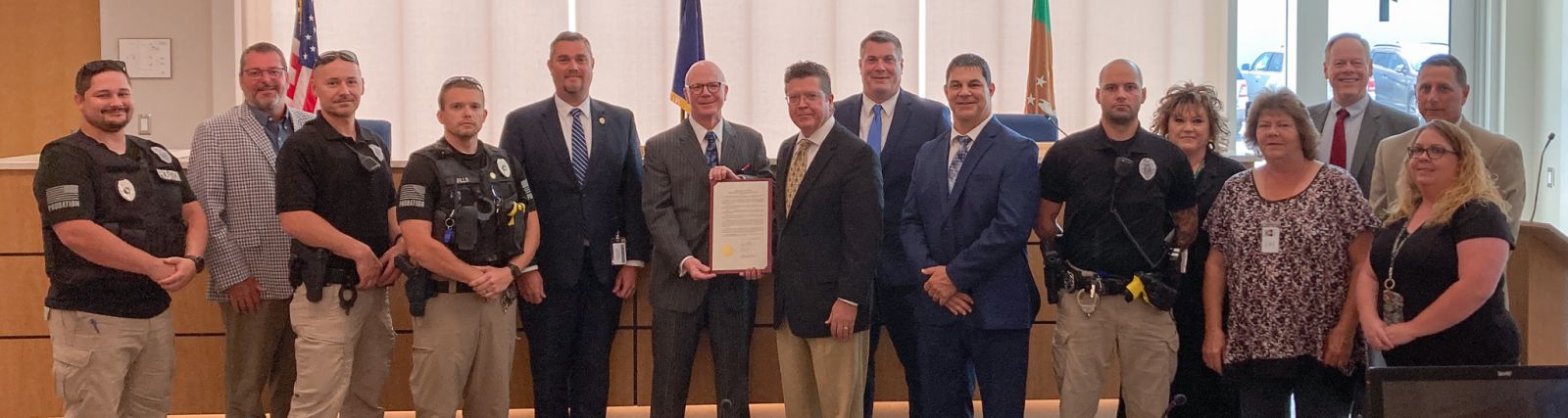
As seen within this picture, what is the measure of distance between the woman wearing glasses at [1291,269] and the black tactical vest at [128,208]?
3369 mm

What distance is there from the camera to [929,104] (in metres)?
4.42

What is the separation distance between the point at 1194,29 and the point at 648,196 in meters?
5.11

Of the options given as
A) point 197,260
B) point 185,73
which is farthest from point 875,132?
point 185,73

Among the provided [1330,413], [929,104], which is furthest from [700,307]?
[1330,413]

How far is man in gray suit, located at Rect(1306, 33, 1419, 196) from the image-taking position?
Answer: 450cm

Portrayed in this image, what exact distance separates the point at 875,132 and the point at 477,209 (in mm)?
1460

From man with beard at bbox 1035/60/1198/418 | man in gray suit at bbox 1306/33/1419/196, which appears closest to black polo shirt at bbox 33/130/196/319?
man with beard at bbox 1035/60/1198/418

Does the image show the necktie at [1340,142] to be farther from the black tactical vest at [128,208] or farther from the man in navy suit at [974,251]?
the black tactical vest at [128,208]

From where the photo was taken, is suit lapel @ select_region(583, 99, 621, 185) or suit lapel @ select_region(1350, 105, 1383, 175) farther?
suit lapel @ select_region(1350, 105, 1383, 175)

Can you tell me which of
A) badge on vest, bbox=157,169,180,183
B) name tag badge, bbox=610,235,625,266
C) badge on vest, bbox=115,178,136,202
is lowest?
name tag badge, bbox=610,235,625,266

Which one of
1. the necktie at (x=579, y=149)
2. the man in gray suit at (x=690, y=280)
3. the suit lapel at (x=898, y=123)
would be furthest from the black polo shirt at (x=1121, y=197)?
the necktie at (x=579, y=149)

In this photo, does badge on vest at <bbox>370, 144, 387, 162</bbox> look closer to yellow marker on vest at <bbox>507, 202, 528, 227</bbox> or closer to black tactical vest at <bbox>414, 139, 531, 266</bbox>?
black tactical vest at <bbox>414, 139, 531, 266</bbox>

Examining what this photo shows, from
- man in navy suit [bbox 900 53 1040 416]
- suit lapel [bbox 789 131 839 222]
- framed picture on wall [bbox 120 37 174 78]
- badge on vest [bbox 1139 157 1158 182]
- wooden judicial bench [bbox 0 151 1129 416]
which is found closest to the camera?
badge on vest [bbox 1139 157 1158 182]

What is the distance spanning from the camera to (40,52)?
25.0 feet
